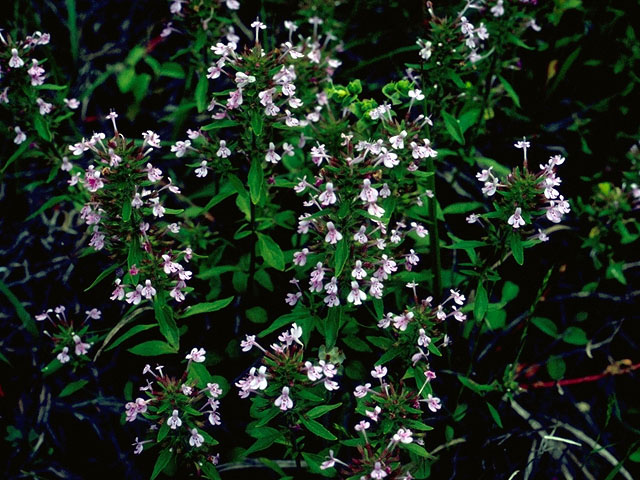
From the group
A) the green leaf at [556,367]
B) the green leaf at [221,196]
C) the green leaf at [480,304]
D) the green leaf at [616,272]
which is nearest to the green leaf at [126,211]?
the green leaf at [221,196]

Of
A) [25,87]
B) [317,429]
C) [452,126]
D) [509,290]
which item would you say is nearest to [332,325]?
[317,429]

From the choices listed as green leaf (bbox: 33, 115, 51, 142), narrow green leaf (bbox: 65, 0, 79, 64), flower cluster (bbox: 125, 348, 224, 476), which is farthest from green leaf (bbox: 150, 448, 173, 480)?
narrow green leaf (bbox: 65, 0, 79, 64)

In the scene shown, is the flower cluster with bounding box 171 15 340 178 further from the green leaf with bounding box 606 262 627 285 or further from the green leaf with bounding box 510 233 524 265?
the green leaf with bounding box 606 262 627 285

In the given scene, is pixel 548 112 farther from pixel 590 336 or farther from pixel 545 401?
pixel 545 401

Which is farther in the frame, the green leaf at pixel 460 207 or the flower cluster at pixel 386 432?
the green leaf at pixel 460 207

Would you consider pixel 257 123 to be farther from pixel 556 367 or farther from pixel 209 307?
pixel 556 367

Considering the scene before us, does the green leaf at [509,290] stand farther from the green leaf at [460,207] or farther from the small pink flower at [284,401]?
the small pink flower at [284,401]
